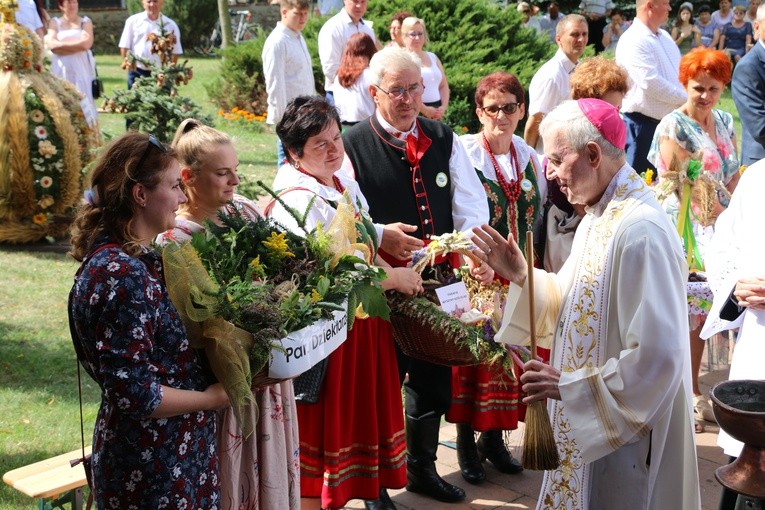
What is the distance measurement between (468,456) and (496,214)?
1386 mm

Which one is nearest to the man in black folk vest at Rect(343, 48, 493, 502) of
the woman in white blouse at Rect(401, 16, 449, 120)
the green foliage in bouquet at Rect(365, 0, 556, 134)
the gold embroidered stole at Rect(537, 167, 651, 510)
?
the gold embroidered stole at Rect(537, 167, 651, 510)

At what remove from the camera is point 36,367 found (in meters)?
6.54

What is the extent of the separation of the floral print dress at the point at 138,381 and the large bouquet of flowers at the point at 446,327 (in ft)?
4.68

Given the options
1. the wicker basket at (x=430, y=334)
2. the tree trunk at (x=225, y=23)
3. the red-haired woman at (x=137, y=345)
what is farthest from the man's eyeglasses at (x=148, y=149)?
the tree trunk at (x=225, y=23)

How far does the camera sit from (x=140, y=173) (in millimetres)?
3090

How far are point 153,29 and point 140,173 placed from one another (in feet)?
35.8

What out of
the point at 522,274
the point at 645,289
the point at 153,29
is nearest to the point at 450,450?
the point at 522,274

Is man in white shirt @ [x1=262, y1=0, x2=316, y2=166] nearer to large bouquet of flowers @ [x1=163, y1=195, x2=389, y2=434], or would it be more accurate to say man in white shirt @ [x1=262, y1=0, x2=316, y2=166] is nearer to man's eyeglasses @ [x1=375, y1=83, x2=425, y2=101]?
man's eyeglasses @ [x1=375, y1=83, x2=425, y2=101]

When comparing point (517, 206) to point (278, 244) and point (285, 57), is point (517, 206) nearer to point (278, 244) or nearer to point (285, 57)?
point (278, 244)

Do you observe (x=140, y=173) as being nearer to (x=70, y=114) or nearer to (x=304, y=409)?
(x=304, y=409)

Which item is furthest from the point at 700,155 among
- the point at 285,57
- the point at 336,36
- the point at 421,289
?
the point at 336,36

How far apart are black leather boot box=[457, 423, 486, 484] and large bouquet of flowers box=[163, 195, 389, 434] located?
6.18ft

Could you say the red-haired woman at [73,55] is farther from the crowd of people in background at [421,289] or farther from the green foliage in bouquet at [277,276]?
the green foliage in bouquet at [277,276]

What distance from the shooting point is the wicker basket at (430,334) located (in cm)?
438
